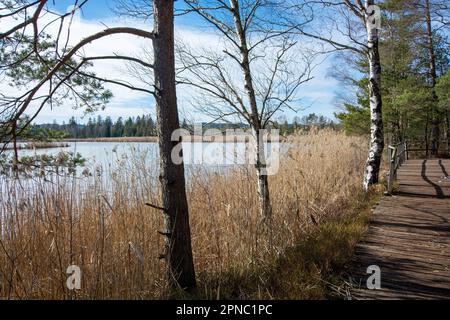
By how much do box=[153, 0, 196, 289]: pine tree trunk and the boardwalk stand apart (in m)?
1.49

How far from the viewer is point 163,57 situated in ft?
8.58

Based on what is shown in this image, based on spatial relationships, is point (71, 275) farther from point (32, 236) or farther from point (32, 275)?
point (32, 236)

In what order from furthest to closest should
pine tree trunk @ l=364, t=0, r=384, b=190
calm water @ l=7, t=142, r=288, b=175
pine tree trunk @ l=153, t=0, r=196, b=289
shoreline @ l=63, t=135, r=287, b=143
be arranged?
pine tree trunk @ l=364, t=0, r=384, b=190 → shoreline @ l=63, t=135, r=287, b=143 → calm water @ l=7, t=142, r=288, b=175 → pine tree trunk @ l=153, t=0, r=196, b=289

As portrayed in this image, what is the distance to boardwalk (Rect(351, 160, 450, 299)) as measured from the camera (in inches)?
106

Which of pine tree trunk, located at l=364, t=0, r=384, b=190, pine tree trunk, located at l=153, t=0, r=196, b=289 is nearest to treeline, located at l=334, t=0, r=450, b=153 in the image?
pine tree trunk, located at l=364, t=0, r=384, b=190

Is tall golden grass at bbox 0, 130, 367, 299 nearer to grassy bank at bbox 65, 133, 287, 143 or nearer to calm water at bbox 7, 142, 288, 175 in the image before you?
calm water at bbox 7, 142, 288, 175

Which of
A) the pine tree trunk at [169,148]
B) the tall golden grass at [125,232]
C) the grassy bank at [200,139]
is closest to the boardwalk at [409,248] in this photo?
the tall golden grass at [125,232]

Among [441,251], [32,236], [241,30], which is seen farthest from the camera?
[241,30]

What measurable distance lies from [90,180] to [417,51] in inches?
649

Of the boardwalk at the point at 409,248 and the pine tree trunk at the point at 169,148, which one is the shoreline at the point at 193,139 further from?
the boardwalk at the point at 409,248

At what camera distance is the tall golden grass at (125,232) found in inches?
105

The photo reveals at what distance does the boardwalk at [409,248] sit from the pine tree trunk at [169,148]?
4.90 feet

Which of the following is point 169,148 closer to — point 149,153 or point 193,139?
point 149,153

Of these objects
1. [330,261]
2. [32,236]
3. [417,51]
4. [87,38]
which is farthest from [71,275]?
[417,51]
